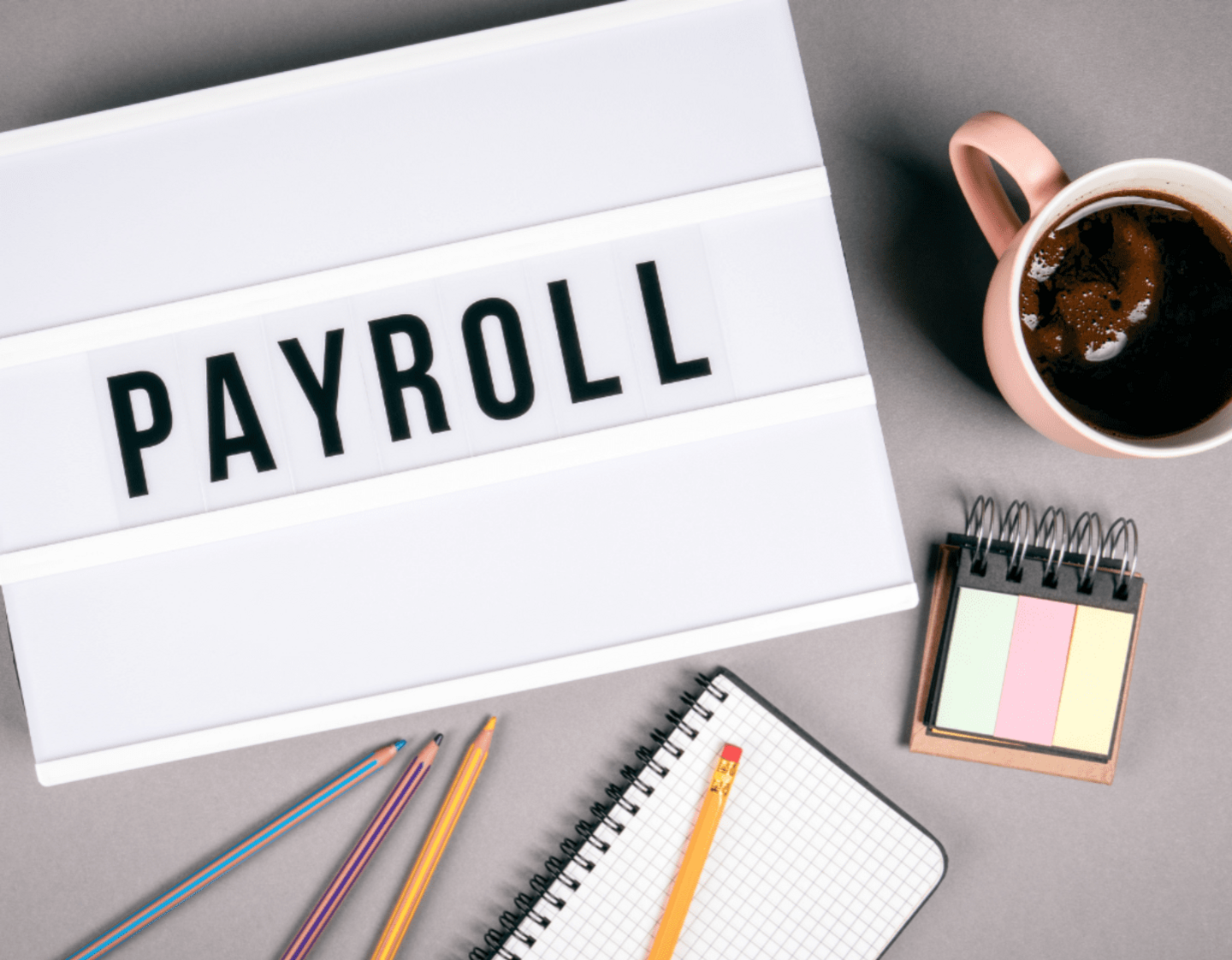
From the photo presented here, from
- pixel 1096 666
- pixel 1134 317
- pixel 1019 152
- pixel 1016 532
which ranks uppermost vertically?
pixel 1019 152

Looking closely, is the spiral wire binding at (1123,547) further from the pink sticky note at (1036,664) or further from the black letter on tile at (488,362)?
the black letter on tile at (488,362)

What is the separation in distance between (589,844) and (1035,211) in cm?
54

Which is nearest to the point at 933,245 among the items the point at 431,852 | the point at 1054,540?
the point at 1054,540

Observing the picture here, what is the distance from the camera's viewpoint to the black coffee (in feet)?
1.77

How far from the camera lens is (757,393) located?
510 mm

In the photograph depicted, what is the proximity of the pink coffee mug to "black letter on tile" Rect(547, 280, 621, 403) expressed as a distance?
0.83 ft

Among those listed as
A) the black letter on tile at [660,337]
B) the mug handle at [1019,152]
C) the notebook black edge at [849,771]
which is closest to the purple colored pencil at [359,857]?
the notebook black edge at [849,771]

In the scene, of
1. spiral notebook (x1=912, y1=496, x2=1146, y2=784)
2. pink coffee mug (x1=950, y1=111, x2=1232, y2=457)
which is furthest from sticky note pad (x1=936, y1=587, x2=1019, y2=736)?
pink coffee mug (x1=950, y1=111, x2=1232, y2=457)

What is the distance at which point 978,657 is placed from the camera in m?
0.61

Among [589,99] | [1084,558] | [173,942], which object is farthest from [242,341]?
[1084,558]

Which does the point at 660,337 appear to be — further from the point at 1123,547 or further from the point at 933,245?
the point at 1123,547

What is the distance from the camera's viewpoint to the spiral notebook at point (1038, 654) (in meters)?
0.61

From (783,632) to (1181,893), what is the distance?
44 centimetres

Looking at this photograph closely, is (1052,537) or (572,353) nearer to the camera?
(572,353)
